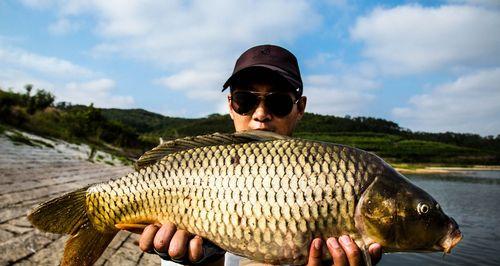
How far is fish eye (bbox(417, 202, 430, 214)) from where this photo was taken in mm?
1712

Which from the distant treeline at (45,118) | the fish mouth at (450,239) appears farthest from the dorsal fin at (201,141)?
the distant treeline at (45,118)

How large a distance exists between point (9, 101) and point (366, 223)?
2876 cm

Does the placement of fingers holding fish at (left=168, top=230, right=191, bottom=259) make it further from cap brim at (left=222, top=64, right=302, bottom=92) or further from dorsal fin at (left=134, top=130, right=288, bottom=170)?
cap brim at (left=222, top=64, right=302, bottom=92)

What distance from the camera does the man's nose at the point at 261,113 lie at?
273 centimetres

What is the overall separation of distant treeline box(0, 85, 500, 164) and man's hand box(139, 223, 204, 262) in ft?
82.0

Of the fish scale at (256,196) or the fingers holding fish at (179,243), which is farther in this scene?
the fingers holding fish at (179,243)

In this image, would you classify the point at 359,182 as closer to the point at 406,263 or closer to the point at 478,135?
the point at 406,263

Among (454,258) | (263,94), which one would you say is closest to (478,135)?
(454,258)

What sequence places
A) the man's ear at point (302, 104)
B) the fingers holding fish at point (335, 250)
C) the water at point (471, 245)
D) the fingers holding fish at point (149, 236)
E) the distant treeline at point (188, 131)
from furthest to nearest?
the distant treeline at point (188, 131)
the water at point (471, 245)
the man's ear at point (302, 104)
the fingers holding fish at point (149, 236)
the fingers holding fish at point (335, 250)

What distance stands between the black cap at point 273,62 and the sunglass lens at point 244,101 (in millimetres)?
154

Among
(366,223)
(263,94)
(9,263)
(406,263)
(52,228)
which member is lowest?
(406,263)

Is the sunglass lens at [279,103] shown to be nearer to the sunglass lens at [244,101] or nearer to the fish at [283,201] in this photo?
the sunglass lens at [244,101]

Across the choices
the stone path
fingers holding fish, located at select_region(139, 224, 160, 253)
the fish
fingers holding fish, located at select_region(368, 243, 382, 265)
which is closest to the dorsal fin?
the fish

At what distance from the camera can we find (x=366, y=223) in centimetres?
168
